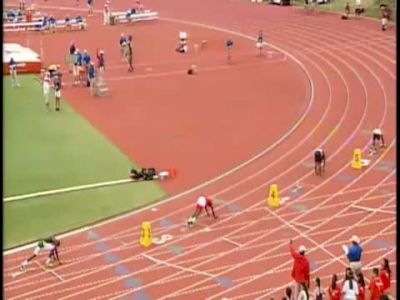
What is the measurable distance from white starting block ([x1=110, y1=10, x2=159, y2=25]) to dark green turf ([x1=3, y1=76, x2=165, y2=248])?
14.2 metres

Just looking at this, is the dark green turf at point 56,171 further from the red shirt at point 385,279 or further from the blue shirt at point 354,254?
the red shirt at point 385,279

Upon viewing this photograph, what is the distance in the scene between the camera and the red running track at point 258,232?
14.9m

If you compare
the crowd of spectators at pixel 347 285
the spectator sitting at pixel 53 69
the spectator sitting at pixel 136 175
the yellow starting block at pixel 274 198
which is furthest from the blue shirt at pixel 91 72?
the crowd of spectators at pixel 347 285

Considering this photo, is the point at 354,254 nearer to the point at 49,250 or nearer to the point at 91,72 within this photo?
the point at 49,250

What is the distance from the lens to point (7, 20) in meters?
40.6

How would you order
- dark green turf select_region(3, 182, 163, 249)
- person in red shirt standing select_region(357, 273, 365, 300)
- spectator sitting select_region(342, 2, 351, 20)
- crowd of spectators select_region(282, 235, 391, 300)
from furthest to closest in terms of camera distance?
spectator sitting select_region(342, 2, 351, 20) → dark green turf select_region(3, 182, 163, 249) → person in red shirt standing select_region(357, 273, 365, 300) → crowd of spectators select_region(282, 235, 391, 300)

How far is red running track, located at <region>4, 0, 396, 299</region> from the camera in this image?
1495cm

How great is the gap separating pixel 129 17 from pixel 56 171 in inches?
862

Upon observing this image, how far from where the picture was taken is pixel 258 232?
56.8 ft

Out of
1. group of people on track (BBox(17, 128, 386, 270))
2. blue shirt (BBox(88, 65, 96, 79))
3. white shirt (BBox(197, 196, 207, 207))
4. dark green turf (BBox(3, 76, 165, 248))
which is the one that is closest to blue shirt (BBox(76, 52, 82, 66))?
blue shirt (BBox(88, 65, 96, 79))

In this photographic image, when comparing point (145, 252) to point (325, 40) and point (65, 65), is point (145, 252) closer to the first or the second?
point (65, 65)

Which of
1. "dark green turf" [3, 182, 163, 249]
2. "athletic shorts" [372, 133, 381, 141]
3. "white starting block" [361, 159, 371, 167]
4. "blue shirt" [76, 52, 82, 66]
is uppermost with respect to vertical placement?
"blue shirt" [76, 52, 82, 66]

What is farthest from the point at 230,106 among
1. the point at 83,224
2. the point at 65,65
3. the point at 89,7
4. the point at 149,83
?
the point at 89,7

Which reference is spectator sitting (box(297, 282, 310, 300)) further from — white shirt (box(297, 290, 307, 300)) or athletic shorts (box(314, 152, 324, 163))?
athletic shorts (box(314, 152, 324, 163))
